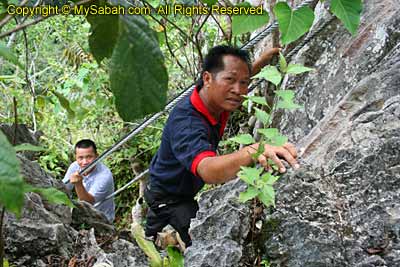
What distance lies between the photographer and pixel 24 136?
3336mm

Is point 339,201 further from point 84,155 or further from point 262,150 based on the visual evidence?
point 84,155

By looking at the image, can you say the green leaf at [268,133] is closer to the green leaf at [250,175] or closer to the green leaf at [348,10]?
the green leaf at [250,175]

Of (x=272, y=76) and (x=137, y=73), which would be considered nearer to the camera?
(x=137, y=73)

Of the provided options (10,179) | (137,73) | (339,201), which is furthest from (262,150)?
(10,179)

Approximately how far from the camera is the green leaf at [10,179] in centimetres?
54

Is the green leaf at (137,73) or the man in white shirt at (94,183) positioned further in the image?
the man in white shirt at (94,183)

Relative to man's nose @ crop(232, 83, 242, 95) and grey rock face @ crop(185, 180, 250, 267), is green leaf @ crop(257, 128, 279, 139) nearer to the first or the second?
grey rock face @ crop(185, 180, 250, 267)

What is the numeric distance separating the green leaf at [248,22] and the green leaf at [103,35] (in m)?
0.97

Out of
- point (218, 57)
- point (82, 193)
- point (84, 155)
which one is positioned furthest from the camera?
point (84, 155)

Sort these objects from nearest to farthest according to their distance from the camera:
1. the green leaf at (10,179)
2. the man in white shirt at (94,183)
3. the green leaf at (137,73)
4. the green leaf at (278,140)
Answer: the green leaf at (10,179) → the green leaf at (137,73) → the green leaf at (278,140) → the man in white shirt at (94,183)

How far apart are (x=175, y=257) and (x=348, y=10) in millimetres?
1001

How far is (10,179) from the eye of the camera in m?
0.54

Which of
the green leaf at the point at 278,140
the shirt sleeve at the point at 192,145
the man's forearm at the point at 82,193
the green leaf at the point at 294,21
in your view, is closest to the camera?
the green leaf at the point at 294,21

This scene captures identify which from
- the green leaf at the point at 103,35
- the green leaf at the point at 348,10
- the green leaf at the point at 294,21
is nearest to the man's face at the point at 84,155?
the green leaf at the point at 294,21
